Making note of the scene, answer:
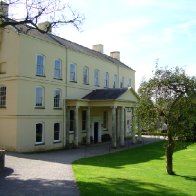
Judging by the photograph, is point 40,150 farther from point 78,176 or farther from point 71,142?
point 78,176

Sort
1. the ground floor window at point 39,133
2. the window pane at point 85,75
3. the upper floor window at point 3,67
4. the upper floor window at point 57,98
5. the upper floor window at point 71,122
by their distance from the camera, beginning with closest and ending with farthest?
the upper floor window at point 3,67
the ground floor window at point 39,133
the upper floor window at point 57,98
the upper floor window at point 71,122
the window pane at point 85,75

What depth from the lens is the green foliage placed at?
60.1 ft

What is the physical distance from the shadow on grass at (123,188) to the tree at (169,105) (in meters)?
4.26

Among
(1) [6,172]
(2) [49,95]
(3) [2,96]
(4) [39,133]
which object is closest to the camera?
(1) [6,172]

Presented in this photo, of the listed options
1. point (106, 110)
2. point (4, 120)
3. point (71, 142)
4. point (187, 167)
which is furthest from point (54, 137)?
point (187, 167)

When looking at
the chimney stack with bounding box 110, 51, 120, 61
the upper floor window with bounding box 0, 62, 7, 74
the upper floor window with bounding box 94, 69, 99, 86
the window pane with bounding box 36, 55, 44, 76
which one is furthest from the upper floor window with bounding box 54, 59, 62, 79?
the chimney stack with bounding box 110, 51, 120, 61

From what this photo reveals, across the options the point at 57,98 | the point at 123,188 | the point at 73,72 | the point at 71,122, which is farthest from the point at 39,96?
the point at 123,188

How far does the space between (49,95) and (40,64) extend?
124 inches

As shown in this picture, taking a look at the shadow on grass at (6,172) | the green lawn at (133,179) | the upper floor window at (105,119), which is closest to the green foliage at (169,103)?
the green lawn at (133,179)

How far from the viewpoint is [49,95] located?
3241 cm

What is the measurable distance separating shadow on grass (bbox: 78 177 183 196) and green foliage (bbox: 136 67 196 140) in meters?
4.38

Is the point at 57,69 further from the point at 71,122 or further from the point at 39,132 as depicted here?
the point at 39,132

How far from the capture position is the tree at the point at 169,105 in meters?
18.3

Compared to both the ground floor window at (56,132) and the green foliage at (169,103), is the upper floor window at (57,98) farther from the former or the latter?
the green foliage at (169,103)
